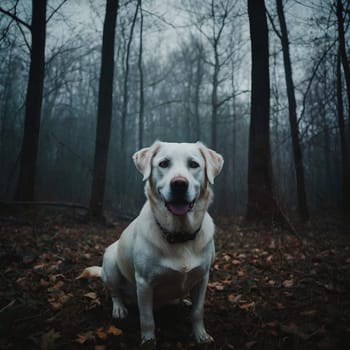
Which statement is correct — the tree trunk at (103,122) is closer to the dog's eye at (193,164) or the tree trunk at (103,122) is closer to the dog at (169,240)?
the dog at (169,240)

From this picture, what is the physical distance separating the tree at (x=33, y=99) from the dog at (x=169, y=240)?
7279 millimetres

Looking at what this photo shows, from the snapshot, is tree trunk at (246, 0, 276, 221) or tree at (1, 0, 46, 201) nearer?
tree trunk at (246, 0, 276, 221)

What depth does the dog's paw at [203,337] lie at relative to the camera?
2.16 metres

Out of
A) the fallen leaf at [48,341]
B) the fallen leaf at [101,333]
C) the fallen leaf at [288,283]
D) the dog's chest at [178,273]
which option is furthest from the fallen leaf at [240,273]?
the fallen leaf at [48,341]

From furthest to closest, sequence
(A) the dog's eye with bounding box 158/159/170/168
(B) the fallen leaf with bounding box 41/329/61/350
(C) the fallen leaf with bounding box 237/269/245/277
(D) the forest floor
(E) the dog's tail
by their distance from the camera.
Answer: (C) the fallen leaf with bounding box 237/269/245/277 < (E) the dog's tail < (A) the dog's eye with bounding box 158/159/170/168 < (D) the forest floor < (B) the fallen leaf with bounding box 41/329/61/350

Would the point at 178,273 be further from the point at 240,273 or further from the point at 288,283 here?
the point at 240,273

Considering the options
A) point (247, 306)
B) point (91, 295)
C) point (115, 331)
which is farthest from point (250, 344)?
point (91, 295)

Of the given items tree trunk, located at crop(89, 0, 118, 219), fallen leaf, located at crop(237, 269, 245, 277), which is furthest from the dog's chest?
tree trunk, located at crop(89, 0, 118, 219)

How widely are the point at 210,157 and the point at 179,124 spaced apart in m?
26.6

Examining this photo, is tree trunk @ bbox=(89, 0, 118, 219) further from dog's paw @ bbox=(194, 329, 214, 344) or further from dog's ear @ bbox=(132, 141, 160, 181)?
dog's paw @ bbox=(194, 329, 214, 344)

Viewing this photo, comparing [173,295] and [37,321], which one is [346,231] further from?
[37,321]

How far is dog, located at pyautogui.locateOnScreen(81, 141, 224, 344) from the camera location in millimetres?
2092

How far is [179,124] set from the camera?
→ 94.0 ft

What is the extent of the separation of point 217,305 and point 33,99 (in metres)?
8.86
